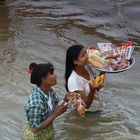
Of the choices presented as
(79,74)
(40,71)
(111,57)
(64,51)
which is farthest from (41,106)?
(64,51)

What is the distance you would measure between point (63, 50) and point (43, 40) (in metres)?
0.70

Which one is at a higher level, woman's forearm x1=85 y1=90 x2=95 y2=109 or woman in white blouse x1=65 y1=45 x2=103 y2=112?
woman in white blouse x1=65 y1=45 x2=103 y2=112

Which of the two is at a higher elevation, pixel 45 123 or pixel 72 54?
Result: pixel 72 54

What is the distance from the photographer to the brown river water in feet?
17.6

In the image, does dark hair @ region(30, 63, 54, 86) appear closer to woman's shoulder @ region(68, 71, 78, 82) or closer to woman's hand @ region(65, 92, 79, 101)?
woman's hand @ region(65, 92, 79, 101)

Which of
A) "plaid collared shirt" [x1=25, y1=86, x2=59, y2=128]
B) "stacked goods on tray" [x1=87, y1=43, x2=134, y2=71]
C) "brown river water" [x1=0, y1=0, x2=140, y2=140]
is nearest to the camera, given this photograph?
"plaid collared shirt" [x1=25, y1=86, x2=59, y2=128]

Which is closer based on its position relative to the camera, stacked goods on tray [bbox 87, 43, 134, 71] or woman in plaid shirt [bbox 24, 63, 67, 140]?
woman in plaid shirt [bbox 24, 63, 67, 140]

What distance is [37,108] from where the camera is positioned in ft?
13.9

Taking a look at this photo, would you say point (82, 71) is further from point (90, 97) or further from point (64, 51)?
point (64, 51)

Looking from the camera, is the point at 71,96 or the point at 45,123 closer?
the point at 45,123

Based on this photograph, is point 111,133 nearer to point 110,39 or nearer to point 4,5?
point 110,39

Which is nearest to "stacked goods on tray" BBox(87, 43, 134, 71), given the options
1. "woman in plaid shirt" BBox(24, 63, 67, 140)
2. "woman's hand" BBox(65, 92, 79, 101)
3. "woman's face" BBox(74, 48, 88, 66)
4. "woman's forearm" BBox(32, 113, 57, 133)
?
"woman's face" BBox(74, 48, 88, 66)

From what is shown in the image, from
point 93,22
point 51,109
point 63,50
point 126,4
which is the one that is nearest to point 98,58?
point 51,109

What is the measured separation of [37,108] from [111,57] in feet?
3.96
